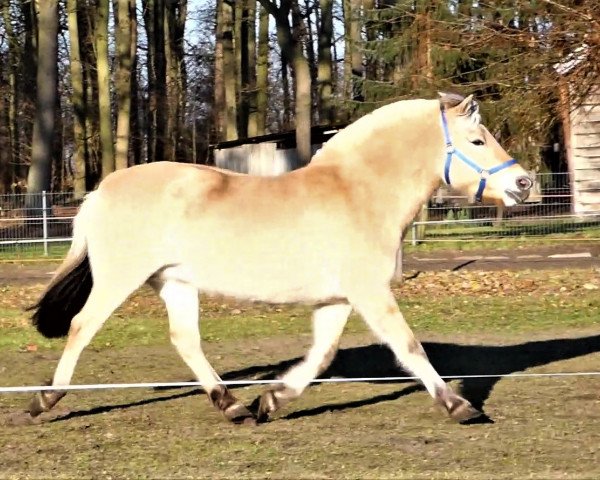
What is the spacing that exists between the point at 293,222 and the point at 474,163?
130 centimetres

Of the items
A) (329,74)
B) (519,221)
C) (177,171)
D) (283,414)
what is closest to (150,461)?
(283,414)

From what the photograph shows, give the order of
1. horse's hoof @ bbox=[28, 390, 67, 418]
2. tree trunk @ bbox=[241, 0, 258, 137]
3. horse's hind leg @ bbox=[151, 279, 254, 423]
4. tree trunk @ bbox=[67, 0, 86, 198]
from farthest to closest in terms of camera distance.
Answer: tree trunk @ bbox=[241, 0, 258, 137] → tree trunk @ bbox=[67, 0, 86, 198] → horse's hind leg @ bbox=[151, 279, 254, 423] → horse's hoof @ bbox=[28, 390, 67, 418]

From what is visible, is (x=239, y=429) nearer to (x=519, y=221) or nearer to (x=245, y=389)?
(x=245, y=389)

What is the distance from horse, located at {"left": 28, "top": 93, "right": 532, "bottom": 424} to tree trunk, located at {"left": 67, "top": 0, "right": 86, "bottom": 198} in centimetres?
2246

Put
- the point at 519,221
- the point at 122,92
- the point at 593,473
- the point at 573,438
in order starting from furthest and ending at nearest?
the point at 122,92 < the point at 519,221 < the point at 573,438 < the point at 593,473

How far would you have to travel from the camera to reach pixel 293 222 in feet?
24.6

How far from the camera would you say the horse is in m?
7.45

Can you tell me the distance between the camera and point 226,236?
7559 mm

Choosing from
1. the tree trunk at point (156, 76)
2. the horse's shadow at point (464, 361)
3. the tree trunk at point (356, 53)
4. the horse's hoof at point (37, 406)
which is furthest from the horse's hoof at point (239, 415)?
the tree trunk at point (156, 76)

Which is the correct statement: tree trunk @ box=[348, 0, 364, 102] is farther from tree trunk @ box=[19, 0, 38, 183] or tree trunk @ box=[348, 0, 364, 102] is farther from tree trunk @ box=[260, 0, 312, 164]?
tree trunk @ box=[19, 0, 38, 183]

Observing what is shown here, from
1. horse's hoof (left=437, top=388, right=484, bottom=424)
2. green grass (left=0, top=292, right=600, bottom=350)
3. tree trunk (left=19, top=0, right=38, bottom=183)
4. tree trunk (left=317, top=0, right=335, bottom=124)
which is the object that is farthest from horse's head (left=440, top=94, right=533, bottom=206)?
tree trunk (left=19, top=0, right=38, bottom=183)

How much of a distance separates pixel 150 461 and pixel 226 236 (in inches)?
70.0

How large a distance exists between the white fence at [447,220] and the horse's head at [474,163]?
16.4 metres

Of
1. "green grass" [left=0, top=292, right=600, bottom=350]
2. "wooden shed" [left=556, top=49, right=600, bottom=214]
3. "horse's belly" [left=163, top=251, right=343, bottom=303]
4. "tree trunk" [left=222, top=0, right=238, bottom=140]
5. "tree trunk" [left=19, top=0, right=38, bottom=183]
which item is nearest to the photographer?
"horse's belly" [left=163, top=251, right=343, bottom=303]
